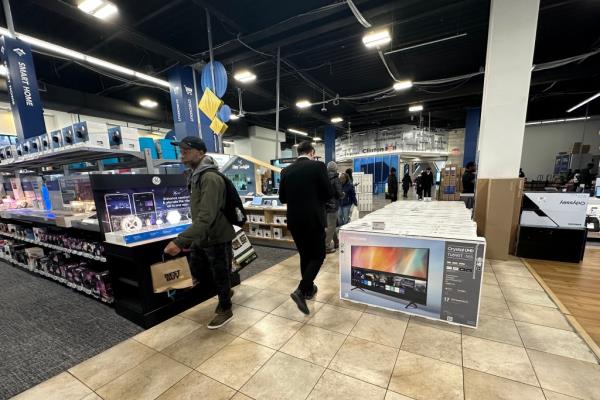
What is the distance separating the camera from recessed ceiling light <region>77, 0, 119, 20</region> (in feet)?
11.8

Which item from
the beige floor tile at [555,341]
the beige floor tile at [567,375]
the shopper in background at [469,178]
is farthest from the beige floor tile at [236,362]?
the shopper in background at [469,178]

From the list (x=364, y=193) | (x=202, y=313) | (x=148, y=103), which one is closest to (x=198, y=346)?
(x=202, y=313)

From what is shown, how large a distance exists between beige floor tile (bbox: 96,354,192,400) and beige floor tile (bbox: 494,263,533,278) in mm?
4145

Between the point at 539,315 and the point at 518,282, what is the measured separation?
876 mm

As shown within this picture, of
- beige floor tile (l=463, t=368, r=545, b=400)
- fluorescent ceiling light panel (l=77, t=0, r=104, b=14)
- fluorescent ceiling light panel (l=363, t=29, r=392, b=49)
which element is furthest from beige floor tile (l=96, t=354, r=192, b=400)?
fluorescent ceiling light panel (l=363, t=29, r=392, b=49)

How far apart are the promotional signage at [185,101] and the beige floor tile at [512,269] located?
629 cm

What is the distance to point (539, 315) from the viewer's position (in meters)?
2.40

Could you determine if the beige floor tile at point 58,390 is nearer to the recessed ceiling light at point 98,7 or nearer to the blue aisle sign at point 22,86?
the blue aisle sign at point 22,86

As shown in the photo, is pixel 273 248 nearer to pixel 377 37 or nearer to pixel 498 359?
pixel 498 359

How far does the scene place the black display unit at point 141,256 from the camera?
7.81 ft

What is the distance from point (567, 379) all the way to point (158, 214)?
3837mm

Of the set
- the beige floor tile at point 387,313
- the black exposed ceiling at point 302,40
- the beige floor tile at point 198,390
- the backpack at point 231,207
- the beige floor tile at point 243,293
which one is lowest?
the beige floor tile at point 243,293

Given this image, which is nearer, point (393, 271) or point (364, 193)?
point (393, 271)

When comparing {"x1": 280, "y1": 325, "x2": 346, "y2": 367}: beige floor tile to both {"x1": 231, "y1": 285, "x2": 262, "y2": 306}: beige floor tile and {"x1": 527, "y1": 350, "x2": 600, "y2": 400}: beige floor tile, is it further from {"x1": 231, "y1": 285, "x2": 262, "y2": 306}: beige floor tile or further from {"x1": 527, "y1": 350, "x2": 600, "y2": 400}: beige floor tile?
{"x1": 527, "y1": 350, "x2": 600, "y2": 400}: beige floor tile
